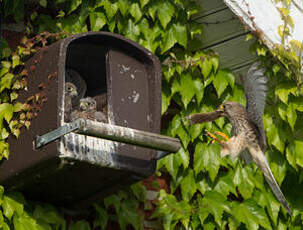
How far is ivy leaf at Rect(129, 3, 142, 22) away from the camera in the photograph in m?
4.27

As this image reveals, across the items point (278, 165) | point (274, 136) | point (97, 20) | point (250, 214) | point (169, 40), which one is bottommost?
point (250, 214)

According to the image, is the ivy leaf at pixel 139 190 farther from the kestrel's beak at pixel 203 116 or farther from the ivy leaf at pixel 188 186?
the kestrel's beak at pixel 203 116

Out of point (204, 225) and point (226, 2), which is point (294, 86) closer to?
point (226, 2)

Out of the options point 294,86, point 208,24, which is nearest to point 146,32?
point 208,24

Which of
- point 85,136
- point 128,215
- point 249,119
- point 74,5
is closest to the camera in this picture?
point 85,136

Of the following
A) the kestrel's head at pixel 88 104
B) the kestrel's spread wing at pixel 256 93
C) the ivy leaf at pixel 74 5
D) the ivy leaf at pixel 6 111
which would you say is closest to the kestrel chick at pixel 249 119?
the kestrel's spread wing at pixel 256 93

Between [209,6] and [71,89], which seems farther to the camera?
[209,6]

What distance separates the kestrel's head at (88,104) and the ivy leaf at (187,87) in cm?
74

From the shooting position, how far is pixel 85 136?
11.2ft

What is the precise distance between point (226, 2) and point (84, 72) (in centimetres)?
85

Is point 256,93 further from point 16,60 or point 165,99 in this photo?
point 16,60

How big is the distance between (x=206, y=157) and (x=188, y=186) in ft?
0.65

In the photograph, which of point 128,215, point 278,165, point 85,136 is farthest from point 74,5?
point 278,165

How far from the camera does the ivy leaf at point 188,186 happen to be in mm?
4359
